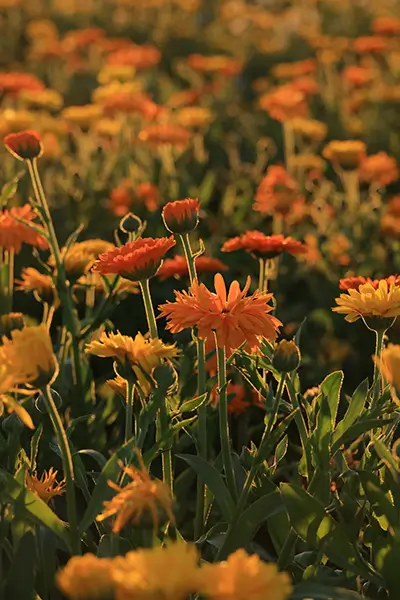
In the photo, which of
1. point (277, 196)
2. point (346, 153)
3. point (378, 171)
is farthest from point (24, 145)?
point (378, 171)

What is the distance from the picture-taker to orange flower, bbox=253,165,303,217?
2.44 metres

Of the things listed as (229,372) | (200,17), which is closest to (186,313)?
(229,372)

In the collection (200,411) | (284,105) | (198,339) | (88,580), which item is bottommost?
(284,105)

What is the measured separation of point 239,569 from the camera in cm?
75

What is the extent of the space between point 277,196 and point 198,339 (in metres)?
1.25

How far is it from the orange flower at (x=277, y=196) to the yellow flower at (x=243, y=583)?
175 cm

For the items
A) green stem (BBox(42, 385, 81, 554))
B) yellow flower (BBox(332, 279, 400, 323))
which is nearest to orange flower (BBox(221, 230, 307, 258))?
yellow flower (BBox(332, 279, 400, 323))

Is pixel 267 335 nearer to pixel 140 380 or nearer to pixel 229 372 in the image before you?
pixel 140 380

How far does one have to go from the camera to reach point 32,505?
1.10 metres

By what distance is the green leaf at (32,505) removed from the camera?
109 cm

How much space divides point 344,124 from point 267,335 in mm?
2952

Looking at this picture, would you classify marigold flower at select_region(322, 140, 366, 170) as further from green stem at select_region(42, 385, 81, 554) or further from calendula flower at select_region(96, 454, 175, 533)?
calendula flower at select_region(96, 454, 175, 533)

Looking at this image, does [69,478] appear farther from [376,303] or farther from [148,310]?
[376,303]

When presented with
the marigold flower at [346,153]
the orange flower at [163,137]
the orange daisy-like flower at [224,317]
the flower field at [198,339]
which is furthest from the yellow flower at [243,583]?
the orange flower at [163,137]
